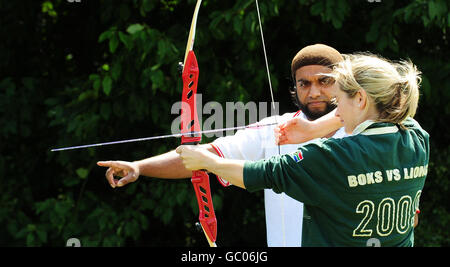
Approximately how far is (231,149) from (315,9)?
5.32 ft

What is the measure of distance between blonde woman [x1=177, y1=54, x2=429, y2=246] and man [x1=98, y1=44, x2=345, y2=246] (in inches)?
16.4

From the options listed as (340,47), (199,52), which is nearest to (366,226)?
(199,52)

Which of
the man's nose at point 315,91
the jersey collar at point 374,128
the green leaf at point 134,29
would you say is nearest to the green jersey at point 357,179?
the jersey collar at point 374,128

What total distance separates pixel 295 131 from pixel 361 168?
1.46 ft

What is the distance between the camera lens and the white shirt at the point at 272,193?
1954mm

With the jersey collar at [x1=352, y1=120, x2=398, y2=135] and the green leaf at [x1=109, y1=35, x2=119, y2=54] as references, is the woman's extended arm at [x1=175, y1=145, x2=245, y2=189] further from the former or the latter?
the green leaf at [x1=109, y1=35, x2=119, y2=54]

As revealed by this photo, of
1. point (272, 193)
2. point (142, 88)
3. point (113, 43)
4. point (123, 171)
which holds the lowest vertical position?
point (272, 193)

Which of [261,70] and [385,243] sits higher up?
[261,70]

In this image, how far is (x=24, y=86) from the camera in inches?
157

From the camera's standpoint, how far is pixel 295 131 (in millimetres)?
1860

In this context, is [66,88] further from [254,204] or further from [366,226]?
[366,226]

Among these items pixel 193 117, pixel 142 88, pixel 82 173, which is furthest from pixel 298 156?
pixel 82 173

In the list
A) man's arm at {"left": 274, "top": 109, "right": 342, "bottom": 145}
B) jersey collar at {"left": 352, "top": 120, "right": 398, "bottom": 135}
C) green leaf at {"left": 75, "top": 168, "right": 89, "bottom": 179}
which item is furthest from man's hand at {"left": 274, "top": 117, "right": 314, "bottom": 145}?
green leaf at {"left": 75, "top": 168, "right": 89, "bottom": 179}

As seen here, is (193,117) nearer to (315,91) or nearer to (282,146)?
(282,146)
